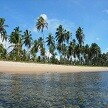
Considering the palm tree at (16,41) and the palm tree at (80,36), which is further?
the palm tree at (80,36)

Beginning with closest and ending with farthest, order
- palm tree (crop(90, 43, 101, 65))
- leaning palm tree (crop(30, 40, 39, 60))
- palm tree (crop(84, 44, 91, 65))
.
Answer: leaning palm tree (crop(30, 40, 39, 60)), palm tree (crop(84, 44, 91, 65)), palm tree (crop(90, 43, 101, 65))

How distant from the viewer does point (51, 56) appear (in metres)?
140

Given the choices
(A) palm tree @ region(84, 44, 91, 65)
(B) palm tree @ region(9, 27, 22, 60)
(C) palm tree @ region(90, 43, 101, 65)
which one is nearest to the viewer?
(B) palm tree @ region(9, 27, 22, 60)

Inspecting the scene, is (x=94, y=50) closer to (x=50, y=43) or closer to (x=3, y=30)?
(x=50, y=43)

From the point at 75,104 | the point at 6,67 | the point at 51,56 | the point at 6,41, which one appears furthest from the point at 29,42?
the point at 75,104

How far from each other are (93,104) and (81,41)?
124 m

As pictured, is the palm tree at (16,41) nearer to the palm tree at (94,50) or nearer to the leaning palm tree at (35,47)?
the leaning palm tree at (35,47)

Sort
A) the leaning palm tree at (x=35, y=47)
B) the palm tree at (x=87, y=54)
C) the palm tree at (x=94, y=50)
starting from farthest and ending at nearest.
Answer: the palm tree at (x=94, y=50), the palm tree at (x=87, y=54), the leaning palm tree at (x=35, y=47)

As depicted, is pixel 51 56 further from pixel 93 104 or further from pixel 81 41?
pixel 93 104

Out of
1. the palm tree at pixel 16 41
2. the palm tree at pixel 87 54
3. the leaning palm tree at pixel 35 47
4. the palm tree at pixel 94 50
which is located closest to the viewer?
the palm tree at pixel 16 41

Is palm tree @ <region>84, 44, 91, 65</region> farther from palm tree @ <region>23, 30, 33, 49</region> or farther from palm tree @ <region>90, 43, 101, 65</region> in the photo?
palm tree @ <region>23, 30, 33, 49</region>

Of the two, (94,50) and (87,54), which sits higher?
(94,50)

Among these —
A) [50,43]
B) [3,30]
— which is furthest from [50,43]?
[3,30]

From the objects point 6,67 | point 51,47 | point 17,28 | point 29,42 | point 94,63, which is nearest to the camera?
point 6,67
